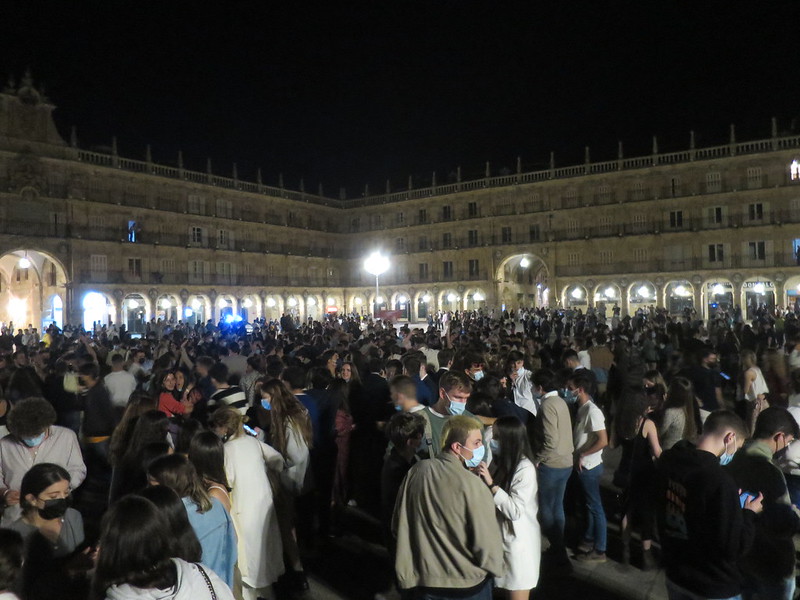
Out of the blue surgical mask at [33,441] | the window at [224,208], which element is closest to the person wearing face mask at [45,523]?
the blue surgical mask at [33,441]

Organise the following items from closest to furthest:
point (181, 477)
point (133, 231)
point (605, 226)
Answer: point (181, 477)
point (133, 231)
point (605, 226)

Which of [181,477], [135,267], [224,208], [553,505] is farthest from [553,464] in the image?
[224,208]

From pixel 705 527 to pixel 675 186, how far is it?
137 feet

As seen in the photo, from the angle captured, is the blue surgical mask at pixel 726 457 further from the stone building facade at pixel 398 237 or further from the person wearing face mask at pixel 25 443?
the stone building facade at pixel 398 237

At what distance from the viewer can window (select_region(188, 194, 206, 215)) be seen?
41969 mm

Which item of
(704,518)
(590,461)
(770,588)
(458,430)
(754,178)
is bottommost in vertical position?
(770,588)

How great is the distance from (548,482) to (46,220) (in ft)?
120

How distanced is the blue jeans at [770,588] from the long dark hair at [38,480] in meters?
3.85

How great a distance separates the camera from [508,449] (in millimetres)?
3676

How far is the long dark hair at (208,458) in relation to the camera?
354 centimetres

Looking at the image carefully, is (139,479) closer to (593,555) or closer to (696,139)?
(593,555)

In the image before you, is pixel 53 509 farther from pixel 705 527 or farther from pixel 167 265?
pixel 167 265

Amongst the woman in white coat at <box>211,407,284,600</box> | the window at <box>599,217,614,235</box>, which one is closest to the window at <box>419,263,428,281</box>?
the window at <box>599,217,614,235</box>

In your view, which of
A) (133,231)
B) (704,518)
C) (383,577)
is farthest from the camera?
(133,231)
